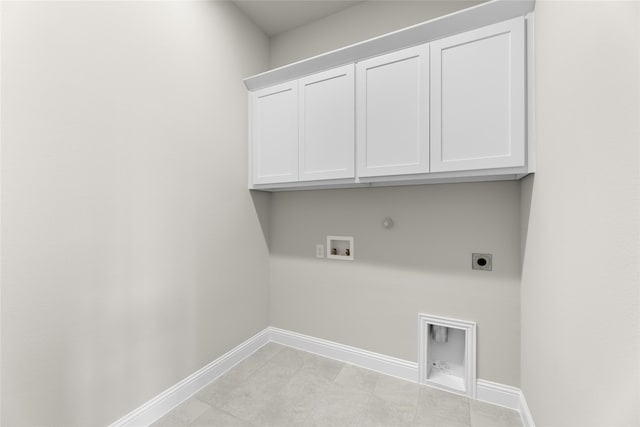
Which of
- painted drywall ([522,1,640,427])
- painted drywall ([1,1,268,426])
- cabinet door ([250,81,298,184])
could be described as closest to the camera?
painted drywall ([522,1,640,427])

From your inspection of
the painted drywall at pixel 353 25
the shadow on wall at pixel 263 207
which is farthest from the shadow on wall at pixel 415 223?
the painted drywall at pixel 353 25

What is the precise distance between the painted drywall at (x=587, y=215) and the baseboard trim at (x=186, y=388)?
189 cm

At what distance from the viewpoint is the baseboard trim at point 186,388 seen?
1.38m

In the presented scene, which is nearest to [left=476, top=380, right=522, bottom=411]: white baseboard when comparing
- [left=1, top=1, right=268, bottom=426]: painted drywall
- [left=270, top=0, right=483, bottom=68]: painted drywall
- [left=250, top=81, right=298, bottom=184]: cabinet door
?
[left=1, top=1, right=268, bottom=426]: painted drywall

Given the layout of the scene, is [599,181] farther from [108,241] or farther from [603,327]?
[108,241]

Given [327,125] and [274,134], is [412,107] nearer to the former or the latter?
[327,125]

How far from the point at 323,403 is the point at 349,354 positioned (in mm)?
489

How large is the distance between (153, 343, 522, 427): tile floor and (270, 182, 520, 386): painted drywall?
22 cm

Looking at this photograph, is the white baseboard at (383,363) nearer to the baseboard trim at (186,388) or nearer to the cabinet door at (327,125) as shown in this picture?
the baseboard trim at (186,388)

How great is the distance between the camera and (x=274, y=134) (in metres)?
2.04

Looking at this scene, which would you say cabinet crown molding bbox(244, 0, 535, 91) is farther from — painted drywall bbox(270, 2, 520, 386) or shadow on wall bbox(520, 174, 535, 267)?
shadow on wall bbox(520, 174, 535, 267)

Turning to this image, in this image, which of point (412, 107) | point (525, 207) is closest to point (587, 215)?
point (525, 207)

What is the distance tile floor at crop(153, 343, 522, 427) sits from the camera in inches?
57.1

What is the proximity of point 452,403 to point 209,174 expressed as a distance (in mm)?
2209
